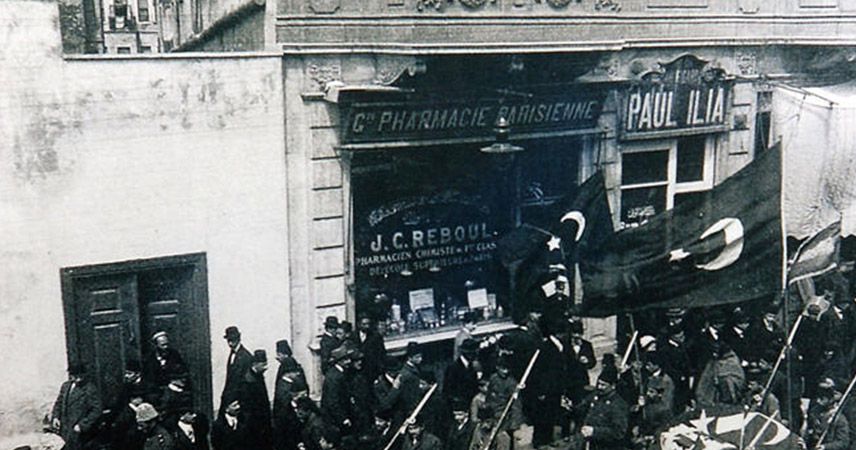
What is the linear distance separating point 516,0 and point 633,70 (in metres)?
2.20

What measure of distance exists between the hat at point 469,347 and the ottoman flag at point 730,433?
2.43 metres

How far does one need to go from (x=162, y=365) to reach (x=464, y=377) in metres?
3.43

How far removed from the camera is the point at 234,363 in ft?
32.5

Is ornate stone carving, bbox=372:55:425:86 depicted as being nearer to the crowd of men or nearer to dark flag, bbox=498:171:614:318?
dark flag, bbox=498:171:614:318

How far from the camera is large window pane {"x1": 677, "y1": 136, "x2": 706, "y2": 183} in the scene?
44.6 ft

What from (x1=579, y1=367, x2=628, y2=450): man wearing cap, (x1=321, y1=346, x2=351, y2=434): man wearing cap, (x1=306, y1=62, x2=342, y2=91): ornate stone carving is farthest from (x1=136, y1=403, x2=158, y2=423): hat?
(x1=306, y1=62, x2=342, y2=91): ornate stone carving

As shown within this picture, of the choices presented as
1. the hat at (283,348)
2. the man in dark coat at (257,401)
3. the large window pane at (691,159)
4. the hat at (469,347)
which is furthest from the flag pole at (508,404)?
the large window pane at (691,159)

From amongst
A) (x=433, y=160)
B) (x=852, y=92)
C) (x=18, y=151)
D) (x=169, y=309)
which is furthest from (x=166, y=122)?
(x=852, y=92)

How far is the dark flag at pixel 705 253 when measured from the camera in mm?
9156

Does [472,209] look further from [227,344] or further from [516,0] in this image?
[227,344]

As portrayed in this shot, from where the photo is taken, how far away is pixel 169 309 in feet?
34.4

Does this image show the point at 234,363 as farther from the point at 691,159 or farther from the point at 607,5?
the point at 691,159

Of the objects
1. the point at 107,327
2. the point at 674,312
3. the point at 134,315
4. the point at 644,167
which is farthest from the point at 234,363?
the point at 644,167

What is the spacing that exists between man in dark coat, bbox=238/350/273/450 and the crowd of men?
0.02 metres
